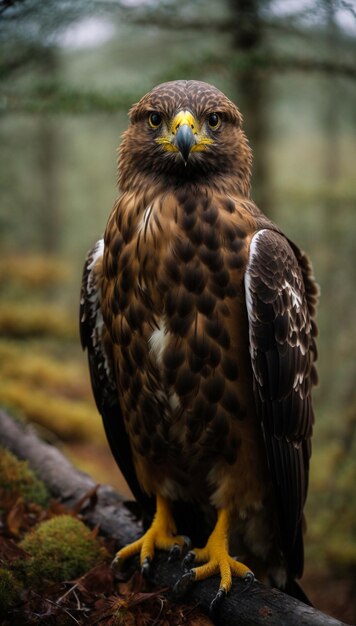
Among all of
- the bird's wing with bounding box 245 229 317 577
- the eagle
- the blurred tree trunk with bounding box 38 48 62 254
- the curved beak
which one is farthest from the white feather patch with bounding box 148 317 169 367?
the blurred tree trunk with bounding box 38 48 62 254

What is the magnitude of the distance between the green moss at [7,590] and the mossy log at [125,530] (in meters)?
0.97

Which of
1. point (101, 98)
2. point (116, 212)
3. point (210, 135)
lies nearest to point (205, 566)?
point (116, 212)

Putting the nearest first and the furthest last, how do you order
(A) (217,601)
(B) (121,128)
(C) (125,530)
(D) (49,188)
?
(A) (217,601)
(C) (125,530)
(D) (49,188)
(B) (121,128)

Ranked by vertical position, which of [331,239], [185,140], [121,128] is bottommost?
[185,140]

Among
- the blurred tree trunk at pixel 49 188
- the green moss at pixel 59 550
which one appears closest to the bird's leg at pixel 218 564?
the green moss at pixel 59 550

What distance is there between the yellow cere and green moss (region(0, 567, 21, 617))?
258 cm

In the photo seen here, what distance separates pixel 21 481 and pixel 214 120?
2.86 metres

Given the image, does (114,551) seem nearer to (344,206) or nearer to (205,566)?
(205,566)

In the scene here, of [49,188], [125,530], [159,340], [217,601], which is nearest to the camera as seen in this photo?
[217,601]

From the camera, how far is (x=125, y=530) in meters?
4.38

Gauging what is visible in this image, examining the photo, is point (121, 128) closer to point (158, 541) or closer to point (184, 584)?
A: point (158, 541)

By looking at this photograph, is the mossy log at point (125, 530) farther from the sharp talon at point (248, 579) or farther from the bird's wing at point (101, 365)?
the bird's wing at point (101, 365)

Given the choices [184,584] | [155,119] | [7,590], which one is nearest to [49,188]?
[155,119]

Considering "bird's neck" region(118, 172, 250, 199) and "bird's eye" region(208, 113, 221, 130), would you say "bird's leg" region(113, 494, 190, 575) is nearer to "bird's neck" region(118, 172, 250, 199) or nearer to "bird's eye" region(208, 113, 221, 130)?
"bird's neck" region(118, 172, 250, 199)
